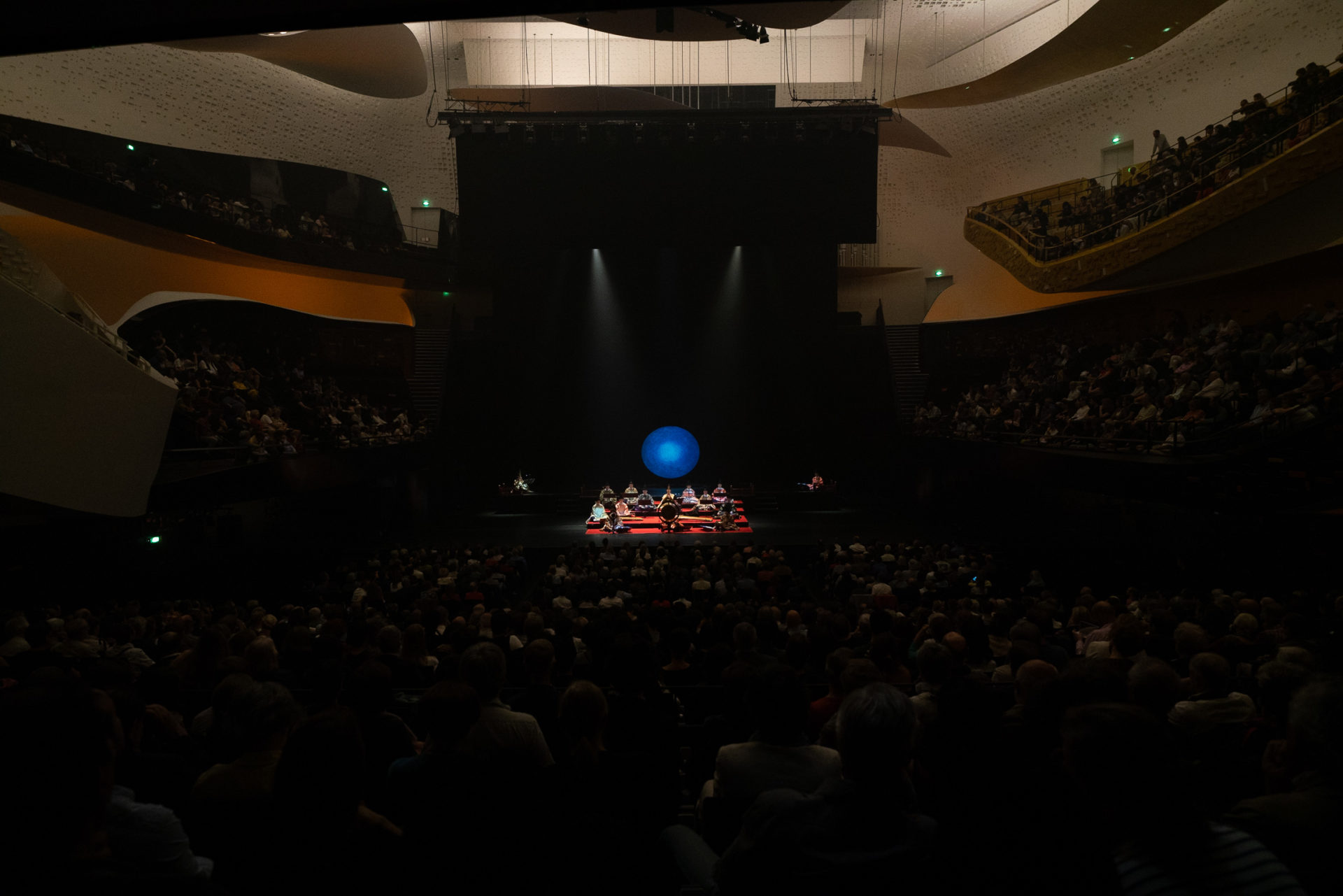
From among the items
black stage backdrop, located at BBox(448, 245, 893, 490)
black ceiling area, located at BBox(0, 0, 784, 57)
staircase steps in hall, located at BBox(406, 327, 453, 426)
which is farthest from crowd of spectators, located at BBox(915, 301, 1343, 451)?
staircase steps in hall, located at BBox(406, 327, 453, 426)

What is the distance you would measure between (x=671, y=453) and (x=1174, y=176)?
40.9 feet

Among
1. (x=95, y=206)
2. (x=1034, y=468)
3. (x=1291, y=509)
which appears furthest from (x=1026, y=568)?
(x=95, y=206)

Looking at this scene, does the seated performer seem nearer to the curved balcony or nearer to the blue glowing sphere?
the blue glowing sphere

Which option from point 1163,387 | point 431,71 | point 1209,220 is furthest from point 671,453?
point 1209,220

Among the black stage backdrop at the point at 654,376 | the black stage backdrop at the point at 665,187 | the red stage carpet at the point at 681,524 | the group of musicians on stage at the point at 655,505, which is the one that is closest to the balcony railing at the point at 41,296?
the red stage carpet at the point at 681,524

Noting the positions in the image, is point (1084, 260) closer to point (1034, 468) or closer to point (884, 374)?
point (1034, 468)

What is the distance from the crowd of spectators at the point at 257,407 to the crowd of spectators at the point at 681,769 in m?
7.96

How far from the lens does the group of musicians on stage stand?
1758 centimetres

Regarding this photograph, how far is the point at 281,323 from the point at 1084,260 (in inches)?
698

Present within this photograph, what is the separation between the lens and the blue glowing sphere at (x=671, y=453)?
22031 millimetres

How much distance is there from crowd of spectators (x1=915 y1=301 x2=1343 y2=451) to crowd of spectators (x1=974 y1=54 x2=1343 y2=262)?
83.2 inches

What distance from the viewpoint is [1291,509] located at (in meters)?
8.83

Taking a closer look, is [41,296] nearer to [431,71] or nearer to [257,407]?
[257,407]

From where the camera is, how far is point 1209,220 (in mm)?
13008
